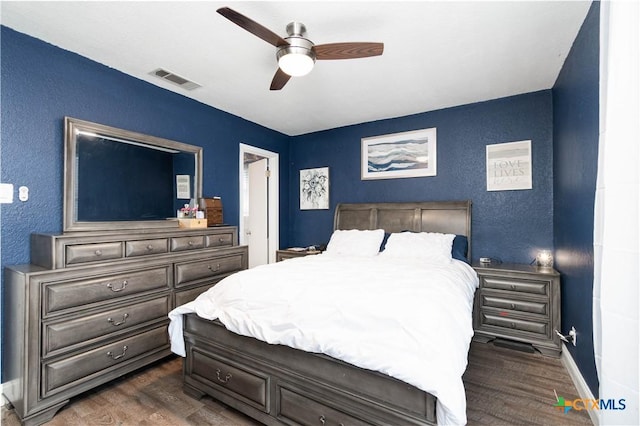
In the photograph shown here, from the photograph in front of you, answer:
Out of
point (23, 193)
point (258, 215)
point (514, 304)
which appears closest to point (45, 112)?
point (23, 193)

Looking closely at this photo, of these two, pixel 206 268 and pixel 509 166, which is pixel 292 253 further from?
pixel 509 166

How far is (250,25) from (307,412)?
223 centimetres

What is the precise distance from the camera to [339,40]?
2.36m

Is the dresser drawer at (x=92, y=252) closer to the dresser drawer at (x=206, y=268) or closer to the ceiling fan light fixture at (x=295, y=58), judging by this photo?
the dresser drawer at (x=206, y=268)

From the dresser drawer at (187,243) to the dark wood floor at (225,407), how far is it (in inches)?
41.8

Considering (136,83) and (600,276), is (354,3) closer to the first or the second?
(600,276)

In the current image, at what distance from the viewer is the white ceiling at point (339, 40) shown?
200cm

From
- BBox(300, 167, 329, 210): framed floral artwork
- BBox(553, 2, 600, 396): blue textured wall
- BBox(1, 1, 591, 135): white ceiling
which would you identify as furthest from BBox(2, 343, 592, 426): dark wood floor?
BBox(300, 167, 329, 210): framed floral artwork

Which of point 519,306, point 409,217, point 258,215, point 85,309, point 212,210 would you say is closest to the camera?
point 85,309

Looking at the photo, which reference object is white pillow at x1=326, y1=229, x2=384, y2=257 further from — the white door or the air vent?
the air vent

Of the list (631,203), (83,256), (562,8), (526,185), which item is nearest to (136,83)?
(83,256)

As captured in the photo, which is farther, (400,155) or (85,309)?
(400,155)

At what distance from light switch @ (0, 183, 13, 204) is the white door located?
10.2ft

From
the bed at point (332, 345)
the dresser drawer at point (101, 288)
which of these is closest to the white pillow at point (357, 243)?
the bed at point (332, 345)
